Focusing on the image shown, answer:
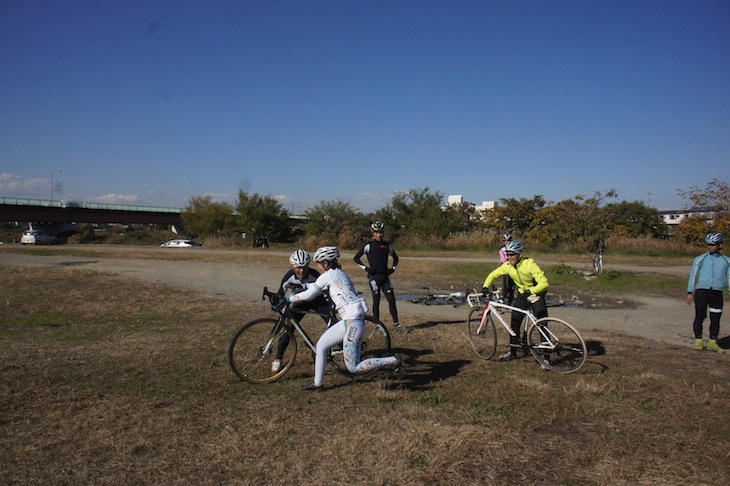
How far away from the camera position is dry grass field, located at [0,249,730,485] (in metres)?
4.08

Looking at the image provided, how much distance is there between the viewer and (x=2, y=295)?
13883 millimetres

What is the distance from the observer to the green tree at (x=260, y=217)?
164ft

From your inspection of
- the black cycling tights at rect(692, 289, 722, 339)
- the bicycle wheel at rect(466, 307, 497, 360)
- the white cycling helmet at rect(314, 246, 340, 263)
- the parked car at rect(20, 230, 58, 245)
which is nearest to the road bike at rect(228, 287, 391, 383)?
the white cycling helmet at rect(314, 246, 340, 263)

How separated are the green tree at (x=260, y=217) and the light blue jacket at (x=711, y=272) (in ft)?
143

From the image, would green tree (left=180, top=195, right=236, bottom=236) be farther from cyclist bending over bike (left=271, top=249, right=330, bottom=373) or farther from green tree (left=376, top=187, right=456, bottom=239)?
cyclist bending over bike (left=271, top=249, right=330, bottom=373)

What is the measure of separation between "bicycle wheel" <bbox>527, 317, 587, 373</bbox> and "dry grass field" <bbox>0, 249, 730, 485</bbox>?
0.60 ft

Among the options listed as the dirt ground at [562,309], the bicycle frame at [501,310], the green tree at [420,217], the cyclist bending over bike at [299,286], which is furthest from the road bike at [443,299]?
the green tree at [420,217]

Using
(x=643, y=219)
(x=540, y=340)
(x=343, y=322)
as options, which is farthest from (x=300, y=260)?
(x=643, y=219)

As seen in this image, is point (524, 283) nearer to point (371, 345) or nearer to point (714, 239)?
point (371, 345)

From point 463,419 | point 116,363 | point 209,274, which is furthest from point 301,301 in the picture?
point 209,274

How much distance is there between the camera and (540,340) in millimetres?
7148

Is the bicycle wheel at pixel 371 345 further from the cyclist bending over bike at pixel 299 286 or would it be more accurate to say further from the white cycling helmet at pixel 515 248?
the white cycling helmet at pixel 515 248

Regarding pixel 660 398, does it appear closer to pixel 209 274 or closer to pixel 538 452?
pixel 538 452

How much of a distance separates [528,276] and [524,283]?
0.44ft
